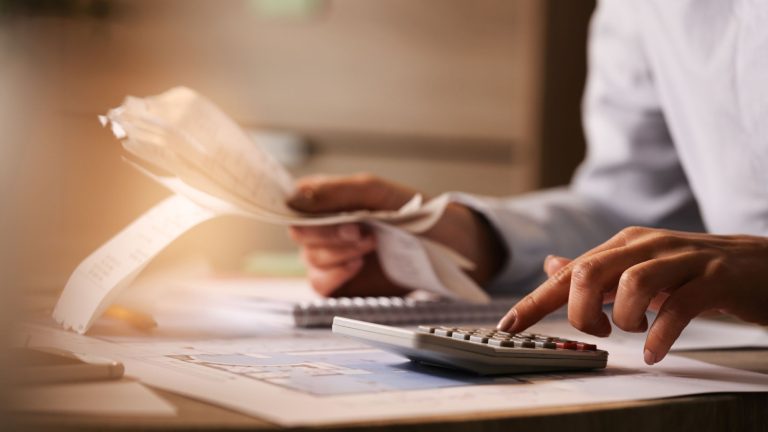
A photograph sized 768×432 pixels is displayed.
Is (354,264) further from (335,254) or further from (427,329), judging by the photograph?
(427,329)

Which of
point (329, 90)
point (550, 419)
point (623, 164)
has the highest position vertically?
point (329, 90)

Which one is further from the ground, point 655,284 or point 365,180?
point 365,180

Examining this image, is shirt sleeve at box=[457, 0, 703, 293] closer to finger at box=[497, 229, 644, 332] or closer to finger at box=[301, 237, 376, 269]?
finger at box=[301, 237, 376, 269]

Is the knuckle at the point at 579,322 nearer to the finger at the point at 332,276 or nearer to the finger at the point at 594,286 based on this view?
the finger at the point at 594,286

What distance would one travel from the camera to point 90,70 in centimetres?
181

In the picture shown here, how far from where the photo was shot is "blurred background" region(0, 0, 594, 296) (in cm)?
181

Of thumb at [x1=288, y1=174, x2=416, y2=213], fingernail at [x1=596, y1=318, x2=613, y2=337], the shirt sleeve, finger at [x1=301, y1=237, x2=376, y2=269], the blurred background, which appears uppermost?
the blurred background

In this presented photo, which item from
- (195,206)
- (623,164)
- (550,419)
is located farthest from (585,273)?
(623,164)

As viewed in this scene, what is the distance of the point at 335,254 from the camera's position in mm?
881

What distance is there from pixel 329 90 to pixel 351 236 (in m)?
1.21

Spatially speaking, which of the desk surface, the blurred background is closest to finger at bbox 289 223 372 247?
the desk surface

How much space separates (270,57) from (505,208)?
1.02 metres

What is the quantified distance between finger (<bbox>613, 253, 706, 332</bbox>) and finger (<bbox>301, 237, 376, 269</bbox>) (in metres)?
0.37

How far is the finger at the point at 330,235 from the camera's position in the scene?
85 centimetres
